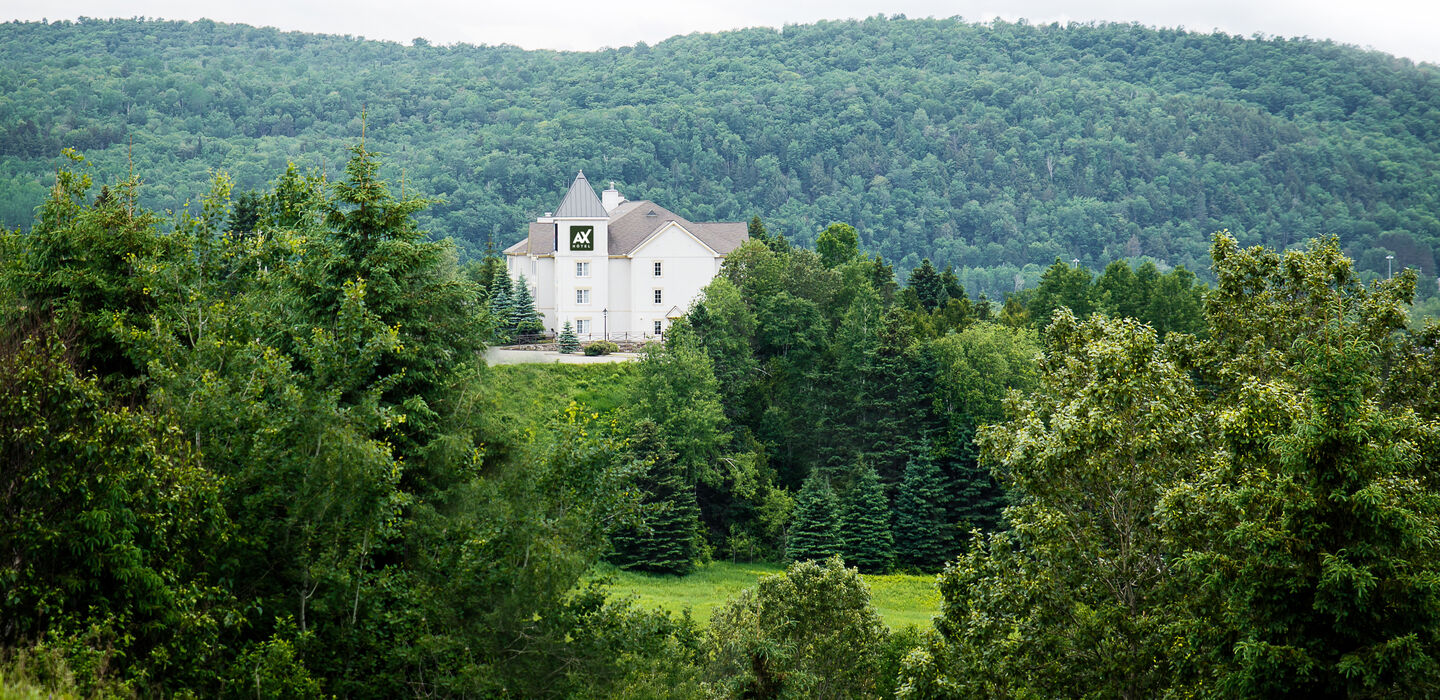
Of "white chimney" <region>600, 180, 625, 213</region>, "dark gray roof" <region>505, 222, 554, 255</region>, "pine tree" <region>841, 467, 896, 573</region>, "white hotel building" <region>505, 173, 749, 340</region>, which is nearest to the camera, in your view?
"pine tree" <region>841, 467, 896, 573</region>

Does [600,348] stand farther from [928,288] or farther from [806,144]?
[806,144]

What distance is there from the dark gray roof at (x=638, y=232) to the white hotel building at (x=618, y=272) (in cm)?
14

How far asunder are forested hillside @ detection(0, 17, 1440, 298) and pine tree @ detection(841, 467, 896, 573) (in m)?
68.3

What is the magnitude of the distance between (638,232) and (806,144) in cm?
9285

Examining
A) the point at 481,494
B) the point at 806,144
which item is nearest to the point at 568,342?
the point at 481,494

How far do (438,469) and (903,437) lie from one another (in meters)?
38.5

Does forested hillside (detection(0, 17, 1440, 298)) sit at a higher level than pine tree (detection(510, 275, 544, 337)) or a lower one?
higher

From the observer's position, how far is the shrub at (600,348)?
2499 inches

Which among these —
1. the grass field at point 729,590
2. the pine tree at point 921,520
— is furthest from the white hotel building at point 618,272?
the grass field at point 729,590

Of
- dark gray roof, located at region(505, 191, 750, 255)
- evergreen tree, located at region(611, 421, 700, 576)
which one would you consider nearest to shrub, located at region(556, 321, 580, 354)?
dark gray roof, located at region(505, 191, 750, 255)

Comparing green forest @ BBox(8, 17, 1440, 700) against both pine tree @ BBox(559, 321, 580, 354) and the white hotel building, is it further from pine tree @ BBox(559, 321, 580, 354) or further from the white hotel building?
the white hotel building

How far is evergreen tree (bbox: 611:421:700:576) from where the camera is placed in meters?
49.8

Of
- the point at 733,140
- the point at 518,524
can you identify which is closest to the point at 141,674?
the point at 518,524

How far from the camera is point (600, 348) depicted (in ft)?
209
